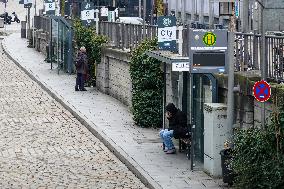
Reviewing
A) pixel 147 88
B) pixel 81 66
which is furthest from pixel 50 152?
pixel 81 66

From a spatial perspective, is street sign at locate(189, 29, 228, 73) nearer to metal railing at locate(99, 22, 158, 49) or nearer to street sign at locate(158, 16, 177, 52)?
street sign at locate(158, 16, 177, 52)

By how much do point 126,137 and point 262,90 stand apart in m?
8.53

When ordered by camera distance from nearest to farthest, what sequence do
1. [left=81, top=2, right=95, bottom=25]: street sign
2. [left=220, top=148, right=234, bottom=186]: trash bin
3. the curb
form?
[left=220, top=148, right=234, bottom=186]: trash bin, the curb, [left=81, top=2, right=95, bottom=25]: street sign

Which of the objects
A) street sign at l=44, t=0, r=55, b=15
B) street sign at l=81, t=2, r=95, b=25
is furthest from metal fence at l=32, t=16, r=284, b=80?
street sign at l=44, t=0, r=55, b=15

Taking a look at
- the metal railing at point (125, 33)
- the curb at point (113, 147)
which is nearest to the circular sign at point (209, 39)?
the curb at point (113, 147)

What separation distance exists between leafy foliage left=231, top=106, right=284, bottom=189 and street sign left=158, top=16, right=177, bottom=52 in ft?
23.3

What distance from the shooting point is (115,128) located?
24250 mm

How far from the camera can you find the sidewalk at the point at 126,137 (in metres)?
17.0

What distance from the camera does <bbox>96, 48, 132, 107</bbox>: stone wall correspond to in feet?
95.4

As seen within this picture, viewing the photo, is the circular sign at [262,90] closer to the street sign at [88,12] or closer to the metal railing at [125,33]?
the metal railing at [125,33]

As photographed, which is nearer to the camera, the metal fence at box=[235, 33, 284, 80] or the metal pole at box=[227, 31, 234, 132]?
the metal fence at box=[235, 33, 284, 80]

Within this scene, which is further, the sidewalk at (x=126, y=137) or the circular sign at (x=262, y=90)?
the sidewalk at (x=126, y=137)

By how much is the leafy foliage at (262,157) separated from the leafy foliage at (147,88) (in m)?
9.05

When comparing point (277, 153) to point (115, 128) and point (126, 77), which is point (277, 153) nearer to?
point (115, 128)
